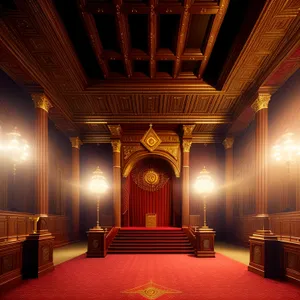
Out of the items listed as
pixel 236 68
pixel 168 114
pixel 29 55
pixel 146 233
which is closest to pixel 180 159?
pixel 168 114

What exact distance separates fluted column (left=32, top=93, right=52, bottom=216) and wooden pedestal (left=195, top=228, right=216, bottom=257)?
4363 millimetres

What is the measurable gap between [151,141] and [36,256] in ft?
24.1

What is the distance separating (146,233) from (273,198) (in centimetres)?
439

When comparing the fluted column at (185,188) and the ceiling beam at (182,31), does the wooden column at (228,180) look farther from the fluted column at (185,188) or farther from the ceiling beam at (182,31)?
the ceiling beam at (182,31)

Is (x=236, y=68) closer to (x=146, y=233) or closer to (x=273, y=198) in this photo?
(x=273, y=198)

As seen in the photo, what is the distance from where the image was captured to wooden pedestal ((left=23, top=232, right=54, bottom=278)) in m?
6.72

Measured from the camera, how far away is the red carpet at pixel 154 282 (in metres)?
5.28

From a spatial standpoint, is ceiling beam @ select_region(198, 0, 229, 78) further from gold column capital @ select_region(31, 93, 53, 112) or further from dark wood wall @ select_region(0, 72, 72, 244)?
dark wood wall @ select_region(0, 72, 72, 244)

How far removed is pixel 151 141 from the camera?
1326cm

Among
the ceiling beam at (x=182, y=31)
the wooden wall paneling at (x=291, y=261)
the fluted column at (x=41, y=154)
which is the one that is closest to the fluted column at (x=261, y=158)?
the wooden wall paneling at (x=291, y=261)

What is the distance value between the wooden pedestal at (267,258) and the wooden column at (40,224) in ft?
14.7

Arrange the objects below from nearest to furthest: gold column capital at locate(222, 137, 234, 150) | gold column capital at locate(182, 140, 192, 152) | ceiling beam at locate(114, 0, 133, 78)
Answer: ceiling beam at locate(114, 0, 133, 78) < gold column capital at locate(182, 140, 192, 152) < gold column capital at locate(222, 137, 234, 150)

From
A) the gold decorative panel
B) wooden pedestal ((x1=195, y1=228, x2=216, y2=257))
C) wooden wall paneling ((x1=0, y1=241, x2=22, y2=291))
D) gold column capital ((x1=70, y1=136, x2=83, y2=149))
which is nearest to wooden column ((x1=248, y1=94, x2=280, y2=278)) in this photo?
wooden pedestal ((x1=195, y1=228, x2=216, y2=257))

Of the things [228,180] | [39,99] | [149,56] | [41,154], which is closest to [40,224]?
[41,154]
